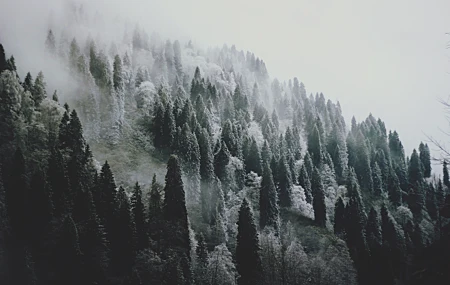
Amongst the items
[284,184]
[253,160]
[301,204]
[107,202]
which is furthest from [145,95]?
[107,202]

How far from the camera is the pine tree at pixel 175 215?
8272 cm

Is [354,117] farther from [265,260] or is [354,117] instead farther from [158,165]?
[265,260]

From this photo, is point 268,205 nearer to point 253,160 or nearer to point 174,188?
point 253,160

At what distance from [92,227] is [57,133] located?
3166 centimetres

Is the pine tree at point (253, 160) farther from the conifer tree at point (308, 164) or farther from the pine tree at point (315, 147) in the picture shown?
the pine tree at point (315, 147)

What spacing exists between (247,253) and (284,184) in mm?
39257

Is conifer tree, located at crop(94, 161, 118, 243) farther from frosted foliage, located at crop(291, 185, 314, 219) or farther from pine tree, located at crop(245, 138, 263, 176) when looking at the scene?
frosted foliage, located at crop(291, 185, 314, 219)

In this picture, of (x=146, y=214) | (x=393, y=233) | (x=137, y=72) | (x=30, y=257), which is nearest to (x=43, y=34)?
(x=137, y=72)

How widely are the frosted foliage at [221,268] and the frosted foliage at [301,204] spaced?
36.9 metres

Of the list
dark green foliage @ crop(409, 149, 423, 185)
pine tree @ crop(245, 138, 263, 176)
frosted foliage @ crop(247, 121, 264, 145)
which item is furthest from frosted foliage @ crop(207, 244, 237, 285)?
dark green foliage @ crop(409, 149, 423, 185)

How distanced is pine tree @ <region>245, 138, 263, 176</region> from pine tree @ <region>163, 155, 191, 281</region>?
1480 inches

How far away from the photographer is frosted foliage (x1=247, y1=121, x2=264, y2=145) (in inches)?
5769

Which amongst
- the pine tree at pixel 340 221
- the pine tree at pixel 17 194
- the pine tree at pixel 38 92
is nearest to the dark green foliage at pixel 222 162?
the pine tree at pixel 340 221

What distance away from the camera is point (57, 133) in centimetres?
9606
